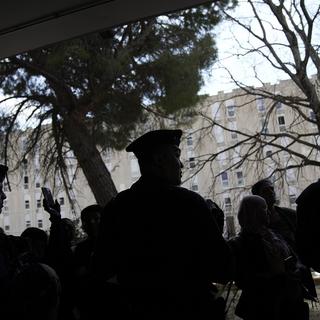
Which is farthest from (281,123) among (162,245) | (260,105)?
(162,245)

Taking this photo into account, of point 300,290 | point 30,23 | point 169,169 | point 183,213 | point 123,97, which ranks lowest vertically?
point 300,290

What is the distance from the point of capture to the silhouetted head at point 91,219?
8.68ft

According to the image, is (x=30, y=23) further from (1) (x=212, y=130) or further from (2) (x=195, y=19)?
(1) (x=212, y=130)

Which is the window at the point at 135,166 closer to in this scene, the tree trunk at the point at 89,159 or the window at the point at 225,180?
the tree trunk at the point at 89,159

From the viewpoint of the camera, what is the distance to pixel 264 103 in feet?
28.1

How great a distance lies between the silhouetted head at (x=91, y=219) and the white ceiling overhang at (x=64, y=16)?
120 cm

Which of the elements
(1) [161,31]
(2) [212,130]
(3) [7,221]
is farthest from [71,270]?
(3) [7,221]

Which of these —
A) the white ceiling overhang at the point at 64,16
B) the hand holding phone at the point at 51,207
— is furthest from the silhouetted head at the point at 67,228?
the white ceiling overhang at the point at 64,16

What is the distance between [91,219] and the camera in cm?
268

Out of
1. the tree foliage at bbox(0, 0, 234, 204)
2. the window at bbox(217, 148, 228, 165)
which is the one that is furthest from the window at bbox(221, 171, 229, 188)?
the tree foliage at bbox(0, 0, 234, 204)

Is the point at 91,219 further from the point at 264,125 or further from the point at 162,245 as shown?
the point at 264,125

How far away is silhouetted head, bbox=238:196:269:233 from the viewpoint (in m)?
2.15

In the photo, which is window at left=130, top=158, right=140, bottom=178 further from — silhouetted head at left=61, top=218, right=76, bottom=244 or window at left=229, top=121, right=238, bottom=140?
window at left=229, top=121, right=238, bottom=140

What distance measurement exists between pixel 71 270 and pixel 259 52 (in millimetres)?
7002
